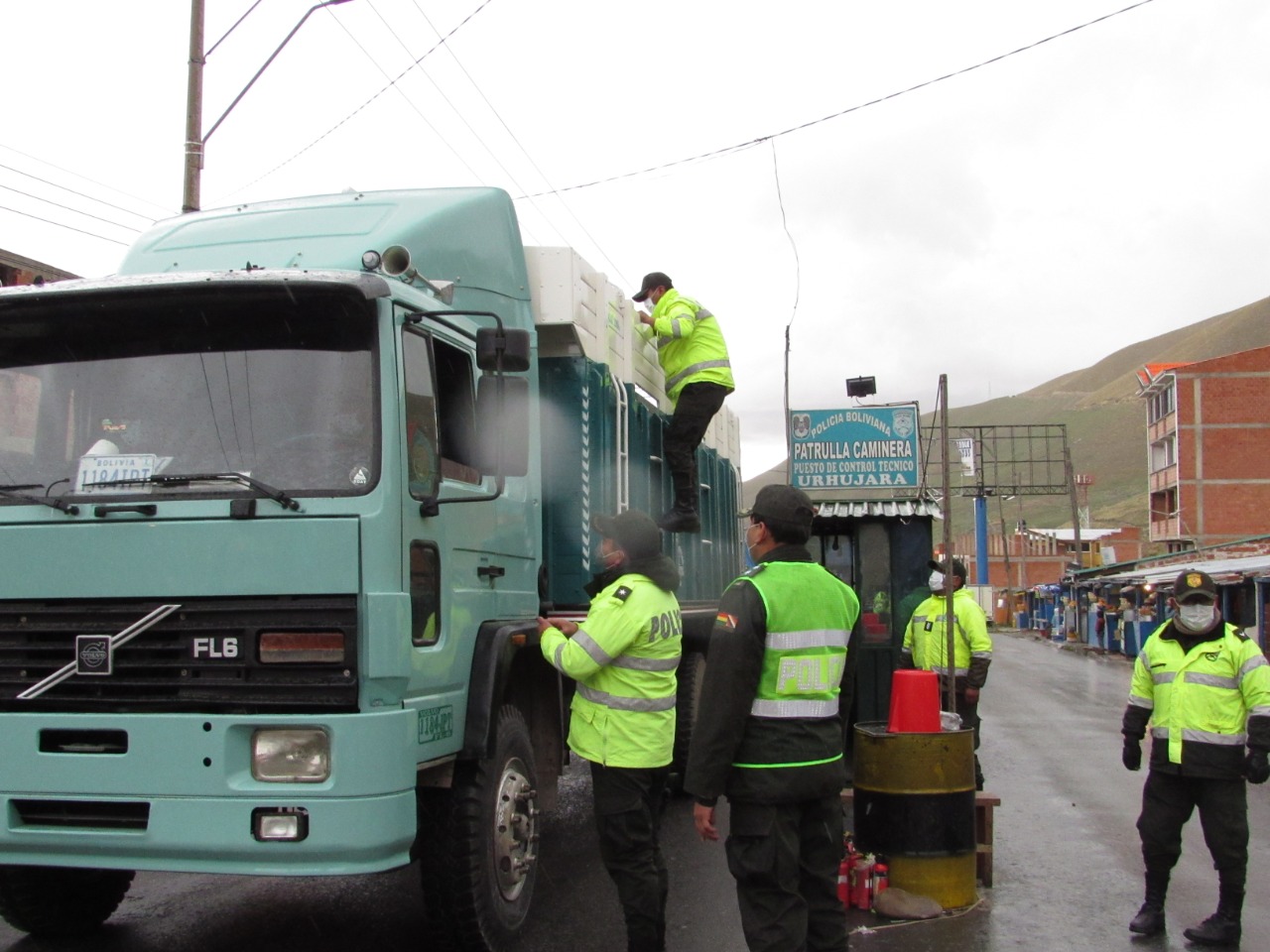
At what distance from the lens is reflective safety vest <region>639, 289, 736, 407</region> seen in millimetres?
8188

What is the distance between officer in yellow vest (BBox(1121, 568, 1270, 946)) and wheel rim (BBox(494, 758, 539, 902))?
2.98 m

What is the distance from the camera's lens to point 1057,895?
668 centimetres

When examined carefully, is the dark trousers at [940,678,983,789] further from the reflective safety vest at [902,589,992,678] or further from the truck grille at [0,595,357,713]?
the truck grille at [0,595,357,713]

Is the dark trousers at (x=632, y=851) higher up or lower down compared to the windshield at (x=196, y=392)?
lower down

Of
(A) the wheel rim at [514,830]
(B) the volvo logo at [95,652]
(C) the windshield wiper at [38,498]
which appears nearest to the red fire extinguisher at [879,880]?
(A) the wheel rim at [514,830]

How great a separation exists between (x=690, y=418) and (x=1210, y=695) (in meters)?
3.70

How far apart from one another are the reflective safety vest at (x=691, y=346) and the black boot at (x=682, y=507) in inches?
22.5

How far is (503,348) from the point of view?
16.0ft

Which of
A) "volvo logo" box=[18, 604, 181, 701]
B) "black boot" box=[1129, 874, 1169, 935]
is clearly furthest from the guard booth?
"volvo logo" box=[18, 604, 181, 701]

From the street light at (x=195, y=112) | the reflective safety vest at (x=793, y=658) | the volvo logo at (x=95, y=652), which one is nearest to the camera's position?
the reflective safety vest at (x=793, y=658)

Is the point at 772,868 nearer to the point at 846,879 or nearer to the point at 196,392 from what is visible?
the point at 846,879

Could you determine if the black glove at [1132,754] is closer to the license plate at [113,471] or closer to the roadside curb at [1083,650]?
the license plate at [113,471]

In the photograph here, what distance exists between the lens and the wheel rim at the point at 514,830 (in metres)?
5.41

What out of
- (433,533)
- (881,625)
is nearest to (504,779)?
(433,533)
